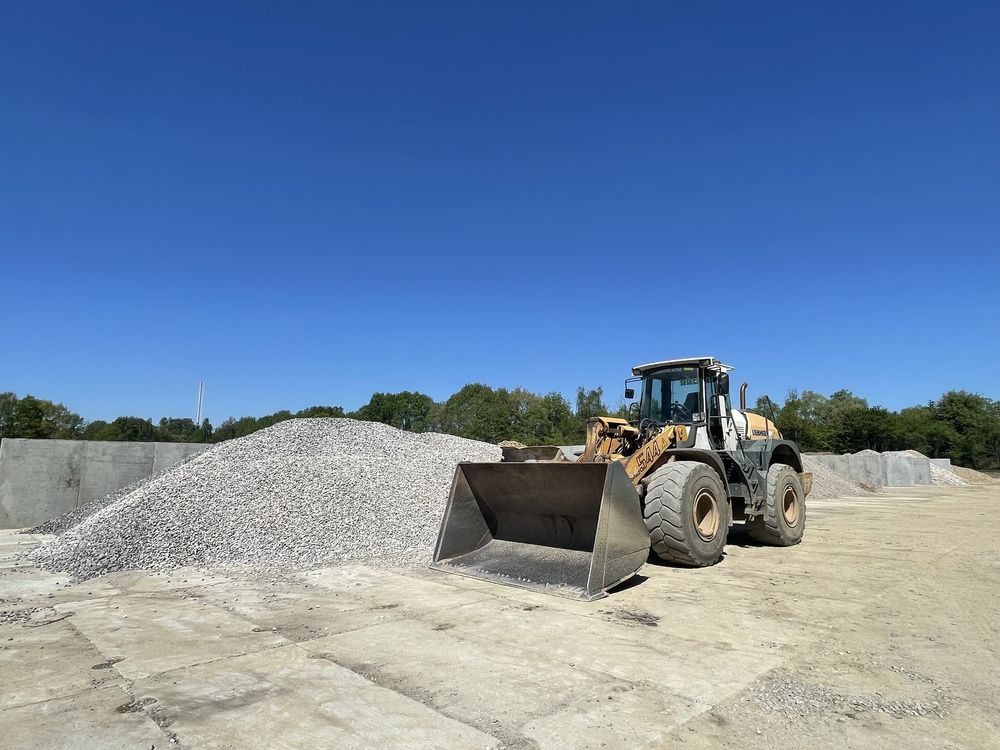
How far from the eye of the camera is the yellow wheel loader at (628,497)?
18.4 ft

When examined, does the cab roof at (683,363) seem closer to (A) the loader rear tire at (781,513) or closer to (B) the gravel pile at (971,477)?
(A) the loader rear tire at (781,513)

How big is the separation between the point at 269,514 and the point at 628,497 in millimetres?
5105

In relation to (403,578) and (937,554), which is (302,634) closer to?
(403,578)

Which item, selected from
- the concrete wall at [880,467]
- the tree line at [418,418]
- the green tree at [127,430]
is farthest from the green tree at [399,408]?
the concrete wall at [880,467]

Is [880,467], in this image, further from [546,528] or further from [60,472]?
[60,472]

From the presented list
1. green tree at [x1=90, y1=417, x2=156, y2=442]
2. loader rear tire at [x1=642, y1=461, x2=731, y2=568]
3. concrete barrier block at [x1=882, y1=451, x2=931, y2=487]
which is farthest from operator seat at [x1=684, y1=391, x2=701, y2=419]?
green tree at [x1=90, y1=417, x2=156, y2=442]

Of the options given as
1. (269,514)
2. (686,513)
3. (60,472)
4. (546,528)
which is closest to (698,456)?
(686,513)

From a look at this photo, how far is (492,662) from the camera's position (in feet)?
12.1

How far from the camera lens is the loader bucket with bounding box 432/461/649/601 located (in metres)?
5.41

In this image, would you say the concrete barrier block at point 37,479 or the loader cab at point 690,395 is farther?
the concrete barrier block at point 37,479

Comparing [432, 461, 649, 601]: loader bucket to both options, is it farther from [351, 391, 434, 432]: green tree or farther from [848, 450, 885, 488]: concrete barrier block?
[351, 391, 434, 432]: green tree

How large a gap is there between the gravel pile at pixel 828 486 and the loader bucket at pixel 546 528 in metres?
18.9

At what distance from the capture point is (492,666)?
11.9 ft

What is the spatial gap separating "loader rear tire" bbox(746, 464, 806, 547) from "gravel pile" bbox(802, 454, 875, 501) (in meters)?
14.6
